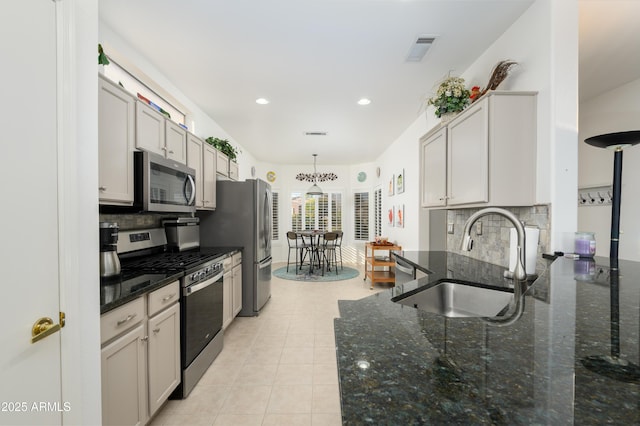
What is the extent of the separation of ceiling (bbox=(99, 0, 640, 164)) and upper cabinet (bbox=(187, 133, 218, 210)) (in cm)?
67

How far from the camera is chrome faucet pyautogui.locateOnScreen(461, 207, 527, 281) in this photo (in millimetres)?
1320

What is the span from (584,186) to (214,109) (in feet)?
16.3

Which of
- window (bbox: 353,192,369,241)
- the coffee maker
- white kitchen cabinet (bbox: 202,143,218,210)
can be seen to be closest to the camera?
the coffee maker

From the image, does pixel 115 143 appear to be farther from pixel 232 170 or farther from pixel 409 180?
pixel 409 180

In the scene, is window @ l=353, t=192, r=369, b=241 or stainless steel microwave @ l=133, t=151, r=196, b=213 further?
window @ l=353, t=192, r=369, b=241

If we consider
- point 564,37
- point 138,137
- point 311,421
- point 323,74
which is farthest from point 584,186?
point 138,137

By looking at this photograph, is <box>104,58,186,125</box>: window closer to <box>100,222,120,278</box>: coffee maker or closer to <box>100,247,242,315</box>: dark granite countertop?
<box>100,222,120,278</box>: coffee maker

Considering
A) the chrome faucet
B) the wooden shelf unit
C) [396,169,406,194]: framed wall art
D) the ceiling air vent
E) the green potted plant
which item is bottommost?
the wooden shelf unit

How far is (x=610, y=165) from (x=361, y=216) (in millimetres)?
4891

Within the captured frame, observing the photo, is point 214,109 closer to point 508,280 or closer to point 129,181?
point 129,181

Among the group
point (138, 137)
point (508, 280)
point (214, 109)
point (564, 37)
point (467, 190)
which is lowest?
point (508, 280)

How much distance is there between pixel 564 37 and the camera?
1714 millimetres

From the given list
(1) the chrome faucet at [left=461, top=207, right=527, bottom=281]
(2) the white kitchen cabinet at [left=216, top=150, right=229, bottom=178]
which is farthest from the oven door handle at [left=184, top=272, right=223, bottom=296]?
(1) the chrome faucet at [left=461, top=207, right=527, bottom=281]

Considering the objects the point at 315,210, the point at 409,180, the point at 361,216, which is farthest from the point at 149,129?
Answer: the point at 361,216
